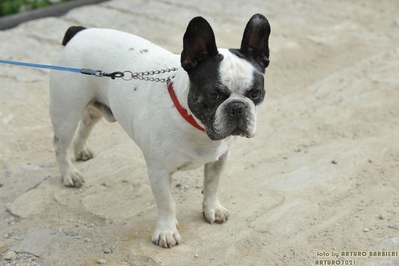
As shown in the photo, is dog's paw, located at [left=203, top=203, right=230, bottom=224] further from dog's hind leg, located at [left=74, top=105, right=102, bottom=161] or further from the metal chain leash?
dog's hind leg, located at [left=74, top=105, right=102, bottom=161]

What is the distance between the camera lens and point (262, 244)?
3.85 meters

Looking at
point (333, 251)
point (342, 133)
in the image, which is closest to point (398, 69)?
point (342, 133)

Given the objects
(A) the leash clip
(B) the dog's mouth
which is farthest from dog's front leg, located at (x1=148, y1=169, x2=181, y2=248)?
(A) the leash clip

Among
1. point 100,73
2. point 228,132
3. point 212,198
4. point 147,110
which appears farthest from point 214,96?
point 212,198

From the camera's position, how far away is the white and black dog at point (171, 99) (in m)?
3.24

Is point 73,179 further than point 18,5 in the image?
No

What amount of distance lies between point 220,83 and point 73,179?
6.03ft

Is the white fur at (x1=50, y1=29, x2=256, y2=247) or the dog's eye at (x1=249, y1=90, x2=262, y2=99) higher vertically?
the dog's eye at (x1=249, y1=90, x2=262, y2=99)

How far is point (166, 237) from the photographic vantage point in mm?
3809

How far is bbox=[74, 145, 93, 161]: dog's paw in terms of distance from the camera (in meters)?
4.89

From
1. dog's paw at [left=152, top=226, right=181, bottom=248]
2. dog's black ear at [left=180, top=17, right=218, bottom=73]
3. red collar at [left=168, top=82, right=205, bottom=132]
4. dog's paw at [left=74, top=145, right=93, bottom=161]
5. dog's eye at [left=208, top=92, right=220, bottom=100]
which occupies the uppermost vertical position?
dog's black ear at [left=180, top=17, right=218, bottom=73]

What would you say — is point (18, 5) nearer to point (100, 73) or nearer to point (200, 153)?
point (100, 73)

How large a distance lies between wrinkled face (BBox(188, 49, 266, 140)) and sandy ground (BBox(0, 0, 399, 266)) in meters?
0.99

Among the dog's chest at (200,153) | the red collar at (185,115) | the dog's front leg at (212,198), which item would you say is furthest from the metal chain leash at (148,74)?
the dog's front leg at (212,198)
